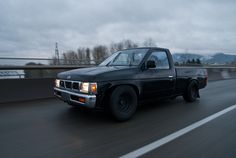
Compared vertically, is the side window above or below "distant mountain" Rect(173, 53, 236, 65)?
below

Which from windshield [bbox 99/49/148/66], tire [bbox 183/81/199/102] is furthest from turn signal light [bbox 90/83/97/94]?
tire [bbox 183/81/199/102]

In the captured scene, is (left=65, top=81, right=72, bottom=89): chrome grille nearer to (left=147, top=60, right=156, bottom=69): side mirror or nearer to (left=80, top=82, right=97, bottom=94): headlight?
(left=80, top=82, right=97, bottom=94): headlight

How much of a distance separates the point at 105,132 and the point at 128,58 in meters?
2.53

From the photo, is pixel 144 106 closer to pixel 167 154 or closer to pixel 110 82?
pixel 110 82

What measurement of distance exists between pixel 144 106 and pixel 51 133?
11.4ft

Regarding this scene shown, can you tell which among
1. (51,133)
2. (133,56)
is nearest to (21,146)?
(51,133)

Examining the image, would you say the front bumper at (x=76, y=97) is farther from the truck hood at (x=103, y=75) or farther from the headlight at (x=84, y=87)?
the truck hood at (x=103, y=75)

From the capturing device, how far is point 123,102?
5.61 meters

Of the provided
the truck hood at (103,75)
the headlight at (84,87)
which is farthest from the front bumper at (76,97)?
the truck hood at (103,75)

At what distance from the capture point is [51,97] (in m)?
8.94

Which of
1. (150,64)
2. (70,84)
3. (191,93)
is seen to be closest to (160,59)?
(150,64)

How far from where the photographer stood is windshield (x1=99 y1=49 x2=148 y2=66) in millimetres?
6297

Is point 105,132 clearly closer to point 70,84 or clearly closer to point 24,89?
point 70,84

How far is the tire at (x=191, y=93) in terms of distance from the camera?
7879 millimetres
